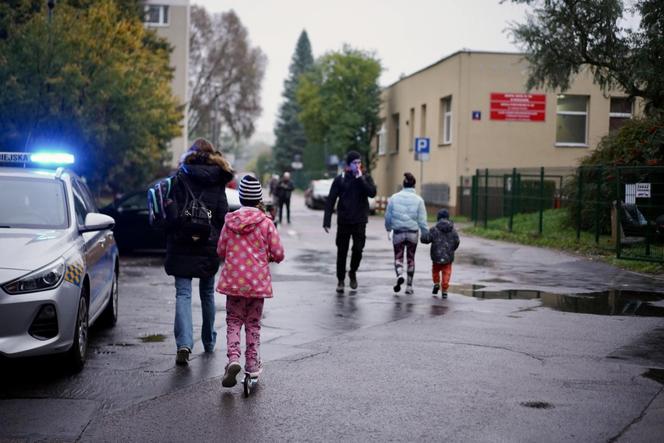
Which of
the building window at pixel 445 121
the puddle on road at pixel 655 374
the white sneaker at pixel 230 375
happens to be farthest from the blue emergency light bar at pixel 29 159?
the building window at pixel 445 121

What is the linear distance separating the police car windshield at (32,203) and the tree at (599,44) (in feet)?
47.1

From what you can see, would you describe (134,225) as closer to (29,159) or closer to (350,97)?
(29,159)

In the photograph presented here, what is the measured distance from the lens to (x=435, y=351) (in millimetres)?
8594

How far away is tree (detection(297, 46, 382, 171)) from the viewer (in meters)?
57.4

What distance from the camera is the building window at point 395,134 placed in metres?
53.2

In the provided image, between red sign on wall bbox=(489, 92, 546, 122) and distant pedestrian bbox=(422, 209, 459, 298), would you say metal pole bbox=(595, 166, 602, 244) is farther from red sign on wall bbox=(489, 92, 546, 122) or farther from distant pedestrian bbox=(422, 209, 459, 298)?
red sign on wall bbox=(489, 92, 546, 122)

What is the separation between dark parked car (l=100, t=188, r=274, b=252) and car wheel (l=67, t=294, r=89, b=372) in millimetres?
11040

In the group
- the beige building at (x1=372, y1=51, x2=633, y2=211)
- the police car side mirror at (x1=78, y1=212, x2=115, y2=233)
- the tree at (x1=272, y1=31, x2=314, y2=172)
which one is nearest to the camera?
the police car side mirror at (x1=78, y1=212, x2=115, y2=233)

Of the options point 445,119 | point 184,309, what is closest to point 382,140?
point 445,119

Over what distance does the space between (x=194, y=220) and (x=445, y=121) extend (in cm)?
3483

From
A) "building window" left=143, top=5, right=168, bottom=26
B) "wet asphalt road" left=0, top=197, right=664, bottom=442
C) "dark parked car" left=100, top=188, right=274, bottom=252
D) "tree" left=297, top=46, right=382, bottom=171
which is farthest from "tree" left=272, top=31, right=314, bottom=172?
"wet asphalt road" left=0, top=197, right=664, bottom=442

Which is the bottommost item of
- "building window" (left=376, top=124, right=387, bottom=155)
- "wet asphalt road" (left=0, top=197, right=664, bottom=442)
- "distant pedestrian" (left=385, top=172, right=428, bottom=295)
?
"wet asphalt road" (left=0, top=197, right=664, bottom=442)

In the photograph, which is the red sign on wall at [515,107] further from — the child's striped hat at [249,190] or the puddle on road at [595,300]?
the child's striped hat at [249,190]

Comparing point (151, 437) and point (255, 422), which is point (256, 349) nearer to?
point (255, 422)
